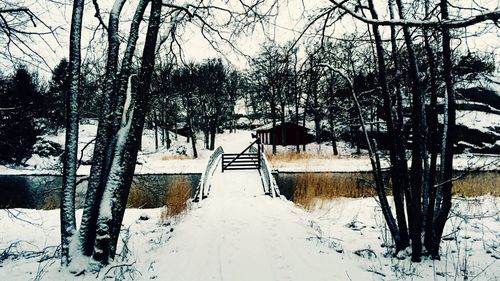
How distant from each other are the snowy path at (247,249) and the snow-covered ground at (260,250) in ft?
0.04

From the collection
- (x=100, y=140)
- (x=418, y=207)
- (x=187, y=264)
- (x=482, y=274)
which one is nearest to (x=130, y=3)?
(x=100, y=140)

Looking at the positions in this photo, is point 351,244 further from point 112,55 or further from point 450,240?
point 112,55

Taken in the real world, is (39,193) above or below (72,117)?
below

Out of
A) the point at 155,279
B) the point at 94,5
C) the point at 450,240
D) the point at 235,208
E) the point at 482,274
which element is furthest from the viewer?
the point at 235,208

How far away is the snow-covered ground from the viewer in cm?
456

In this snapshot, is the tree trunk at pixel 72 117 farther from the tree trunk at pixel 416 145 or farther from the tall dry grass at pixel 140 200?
the tall dry grass at pixel 140 200

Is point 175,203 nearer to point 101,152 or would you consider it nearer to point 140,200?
point 140,200

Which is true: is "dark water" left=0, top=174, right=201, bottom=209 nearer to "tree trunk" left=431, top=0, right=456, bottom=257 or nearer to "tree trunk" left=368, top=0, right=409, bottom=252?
"tree trunk" left=368, top=0, right=409, bottom=252

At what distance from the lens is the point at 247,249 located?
5727mm

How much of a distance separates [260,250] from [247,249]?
8.8 inches

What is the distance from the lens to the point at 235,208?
9.59m

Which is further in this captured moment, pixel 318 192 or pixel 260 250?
pixel 318 192

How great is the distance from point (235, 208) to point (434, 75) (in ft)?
20.5

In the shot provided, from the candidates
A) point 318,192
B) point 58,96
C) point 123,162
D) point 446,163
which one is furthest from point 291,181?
point 123,162
